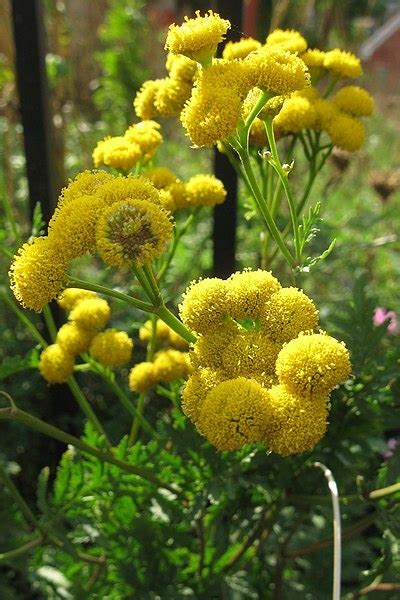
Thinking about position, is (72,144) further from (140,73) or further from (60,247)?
(60,247)

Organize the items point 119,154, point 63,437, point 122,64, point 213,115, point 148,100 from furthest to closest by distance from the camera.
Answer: point 122,64, point 148,100, point 119,154, point 63,437, point 213,115

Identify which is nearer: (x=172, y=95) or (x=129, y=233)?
(x=129, y=233)

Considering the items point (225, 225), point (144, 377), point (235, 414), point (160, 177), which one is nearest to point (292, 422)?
point (235, 414)

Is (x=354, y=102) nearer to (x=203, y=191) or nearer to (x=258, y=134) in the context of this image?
(x=258, y=134)

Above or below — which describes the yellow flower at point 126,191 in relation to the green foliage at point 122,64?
below

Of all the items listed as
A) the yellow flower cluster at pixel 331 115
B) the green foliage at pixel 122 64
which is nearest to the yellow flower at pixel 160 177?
the yellow flower cluster at pixel 331 115

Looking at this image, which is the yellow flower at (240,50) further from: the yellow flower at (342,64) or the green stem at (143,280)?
the green stem at (143,280)

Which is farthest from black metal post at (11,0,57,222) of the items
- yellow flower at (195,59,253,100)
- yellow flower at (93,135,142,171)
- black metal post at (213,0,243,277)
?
yellow flower at (195,59,253,100)
